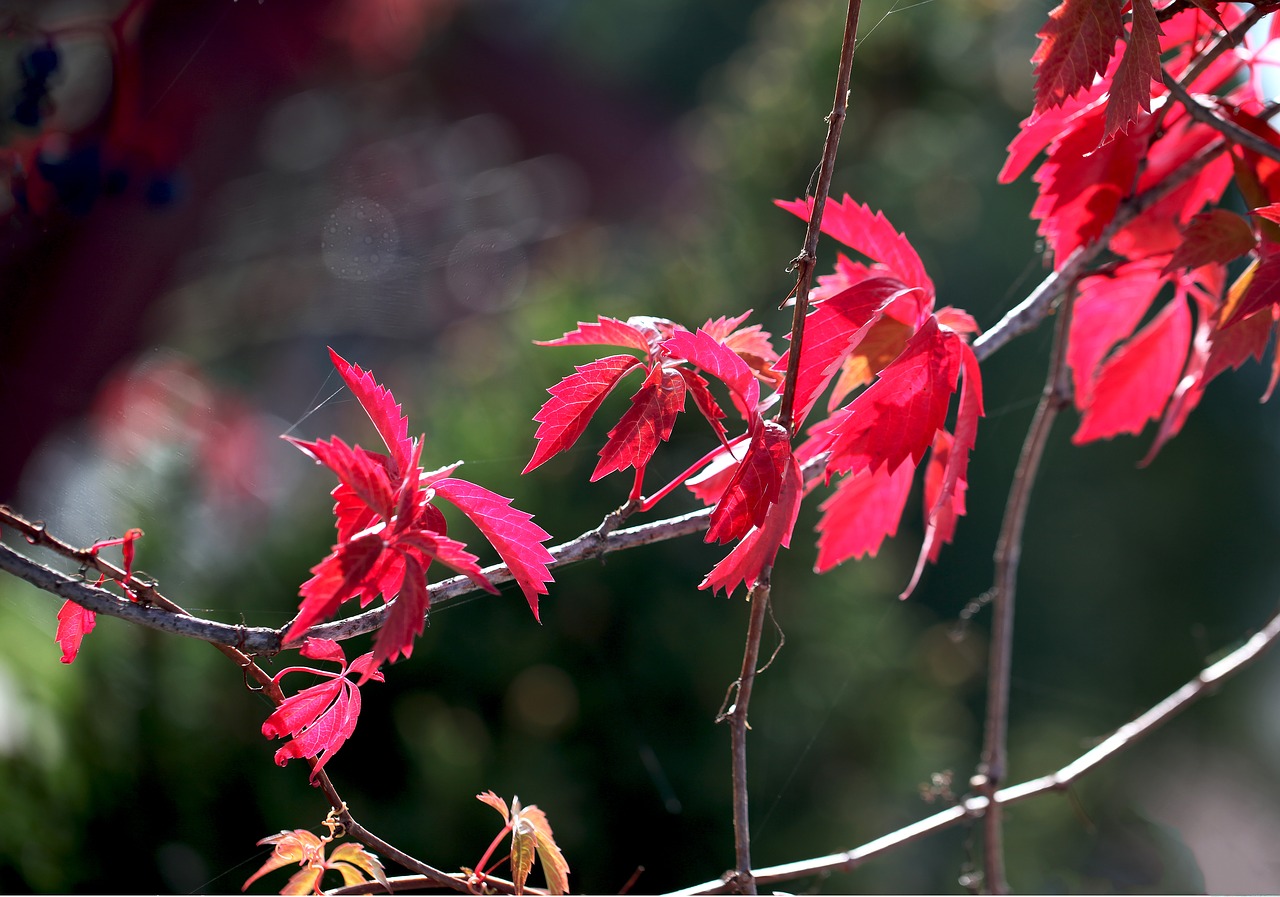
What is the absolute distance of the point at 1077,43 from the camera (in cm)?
32

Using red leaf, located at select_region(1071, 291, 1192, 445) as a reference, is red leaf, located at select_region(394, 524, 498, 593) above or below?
below

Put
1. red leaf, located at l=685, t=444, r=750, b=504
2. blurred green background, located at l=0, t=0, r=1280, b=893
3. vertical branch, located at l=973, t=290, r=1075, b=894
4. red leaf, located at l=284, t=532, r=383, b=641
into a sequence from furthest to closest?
blurred green background, located at l=0, t=0, r=1280, b=893, vertical branch, located at l=973, t=290, r=1075, b=894, red leaf, located at l=685, t=444, r=750, b=504, red leaf, located at l=284, t=532, r=383, b=641

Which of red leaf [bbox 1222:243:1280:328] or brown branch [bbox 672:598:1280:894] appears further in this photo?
brown branch [bbox 672:598:1280:894]

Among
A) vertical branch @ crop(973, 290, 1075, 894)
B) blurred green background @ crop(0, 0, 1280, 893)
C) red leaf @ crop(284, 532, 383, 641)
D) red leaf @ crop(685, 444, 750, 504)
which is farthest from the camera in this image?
blurred green background @ crop(0, 0, 1280, 893)

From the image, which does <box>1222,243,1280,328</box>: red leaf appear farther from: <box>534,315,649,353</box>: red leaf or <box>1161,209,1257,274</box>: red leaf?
<box>534,315,649,353</box>: red leaf

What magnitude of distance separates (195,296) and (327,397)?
0.91 metres

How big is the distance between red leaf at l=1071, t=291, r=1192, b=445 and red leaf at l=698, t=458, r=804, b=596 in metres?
0.27

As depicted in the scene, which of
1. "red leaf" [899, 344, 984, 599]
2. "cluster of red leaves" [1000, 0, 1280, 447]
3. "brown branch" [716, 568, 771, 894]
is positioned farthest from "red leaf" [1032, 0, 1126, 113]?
"brown branch" [716, 568, 771, 894]

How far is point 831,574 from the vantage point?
3.30 feet

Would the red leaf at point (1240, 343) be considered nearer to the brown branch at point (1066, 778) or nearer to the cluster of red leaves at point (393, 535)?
the brown branch at point (1066, 778)

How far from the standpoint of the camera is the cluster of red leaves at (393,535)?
0.26 metres

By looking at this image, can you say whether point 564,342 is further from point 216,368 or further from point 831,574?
point 216,368

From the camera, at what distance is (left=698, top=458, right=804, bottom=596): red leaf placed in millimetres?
306

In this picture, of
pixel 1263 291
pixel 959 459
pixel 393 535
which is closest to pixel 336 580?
pixel 393 535
